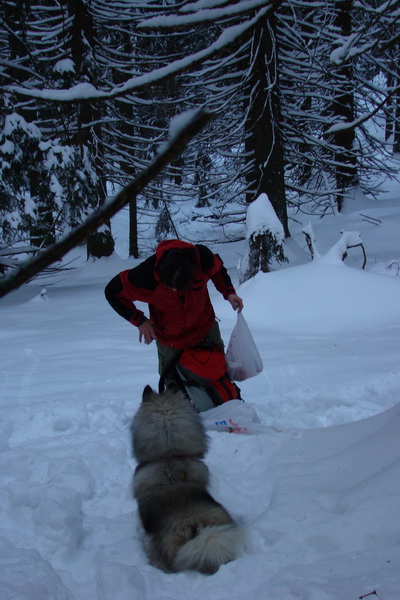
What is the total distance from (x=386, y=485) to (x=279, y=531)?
21.4 inches

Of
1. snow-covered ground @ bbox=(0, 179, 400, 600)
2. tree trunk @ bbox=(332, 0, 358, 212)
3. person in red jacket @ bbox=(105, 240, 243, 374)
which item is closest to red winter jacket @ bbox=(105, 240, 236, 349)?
person in red jacket @ bbox=(105, 240, 243, 374)

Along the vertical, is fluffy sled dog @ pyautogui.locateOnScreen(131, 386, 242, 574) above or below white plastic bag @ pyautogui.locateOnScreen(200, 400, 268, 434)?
above

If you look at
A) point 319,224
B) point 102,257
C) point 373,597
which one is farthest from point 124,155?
point 373,597

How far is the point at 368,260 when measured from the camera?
10062 millimetres

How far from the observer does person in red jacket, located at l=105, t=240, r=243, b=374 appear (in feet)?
11.6

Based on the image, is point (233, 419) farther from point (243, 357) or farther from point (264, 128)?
point (264, 128)

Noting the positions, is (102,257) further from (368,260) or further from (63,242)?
(63,242)

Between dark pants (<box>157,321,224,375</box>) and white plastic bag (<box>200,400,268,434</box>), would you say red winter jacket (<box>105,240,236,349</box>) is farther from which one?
white plastic bag (<box>200,400,268,434</box>)

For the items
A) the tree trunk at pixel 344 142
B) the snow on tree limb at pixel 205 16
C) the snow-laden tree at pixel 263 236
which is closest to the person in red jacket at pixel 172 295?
the snow on tree limb at pixel 205 16

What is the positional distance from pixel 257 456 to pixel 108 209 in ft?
9.03

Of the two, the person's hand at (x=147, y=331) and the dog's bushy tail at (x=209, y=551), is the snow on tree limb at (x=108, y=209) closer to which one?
the dog's bushy tail at (x=209, y=551)

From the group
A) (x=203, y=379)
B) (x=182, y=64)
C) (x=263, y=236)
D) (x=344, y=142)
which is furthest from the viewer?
(x=344, y=142)

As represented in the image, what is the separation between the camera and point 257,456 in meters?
3.11

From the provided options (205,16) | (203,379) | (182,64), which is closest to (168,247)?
(203,379)
